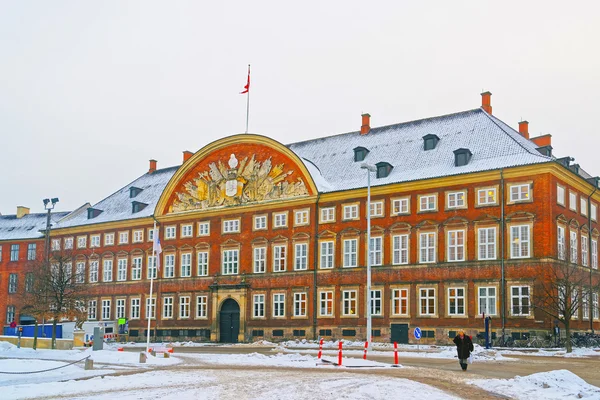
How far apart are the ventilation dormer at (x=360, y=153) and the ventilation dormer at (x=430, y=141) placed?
5.69 metres

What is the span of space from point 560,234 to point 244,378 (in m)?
29.5

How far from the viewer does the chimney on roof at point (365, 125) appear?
209ft

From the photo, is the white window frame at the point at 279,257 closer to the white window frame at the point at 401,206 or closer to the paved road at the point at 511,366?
the white window frame at the point at 401,206

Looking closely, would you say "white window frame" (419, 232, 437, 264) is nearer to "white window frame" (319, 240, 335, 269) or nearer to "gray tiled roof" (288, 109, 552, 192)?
"gray tiled roof" (288, 109, 552, 192)

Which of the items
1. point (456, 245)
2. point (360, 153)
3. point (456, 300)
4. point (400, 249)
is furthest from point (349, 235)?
point (456, 300)

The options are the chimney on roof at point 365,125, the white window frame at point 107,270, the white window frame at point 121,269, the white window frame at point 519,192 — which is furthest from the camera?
the white window frame at point 107,270

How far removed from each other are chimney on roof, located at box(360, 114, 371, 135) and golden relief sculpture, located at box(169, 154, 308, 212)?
8.11 meters

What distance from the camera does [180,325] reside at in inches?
2571

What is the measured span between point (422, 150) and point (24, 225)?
4830cm

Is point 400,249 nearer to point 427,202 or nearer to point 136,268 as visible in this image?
point 427,202

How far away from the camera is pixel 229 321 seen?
2445 inches

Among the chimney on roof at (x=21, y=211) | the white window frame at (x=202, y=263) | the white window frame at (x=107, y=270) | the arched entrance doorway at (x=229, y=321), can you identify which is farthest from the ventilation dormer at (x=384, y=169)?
the chimney on roof at (x=21, y=211)

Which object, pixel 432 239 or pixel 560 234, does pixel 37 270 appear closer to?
pixel 432 239

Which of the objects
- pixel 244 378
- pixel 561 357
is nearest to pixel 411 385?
pixel 244 378
